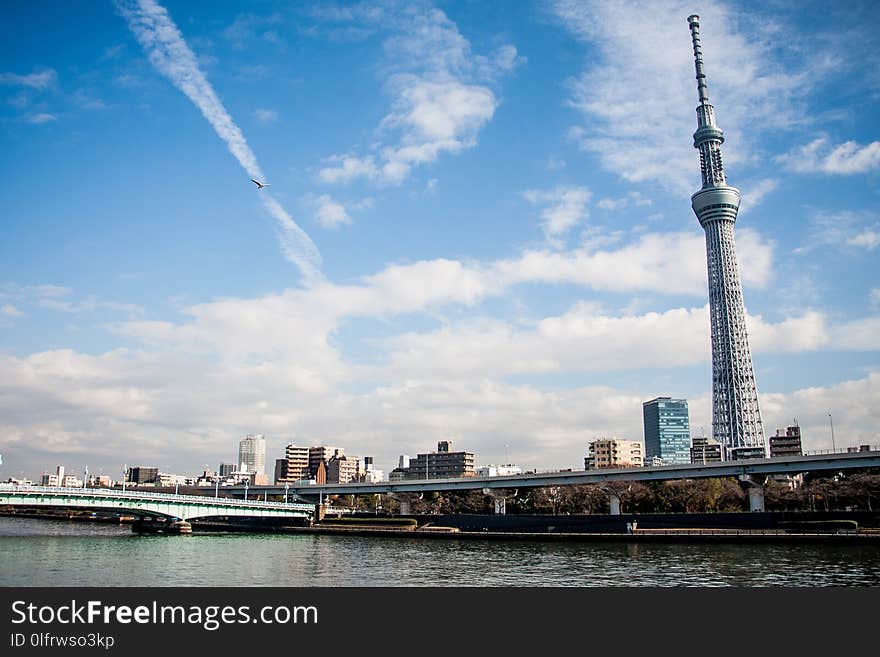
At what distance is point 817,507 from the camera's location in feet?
285

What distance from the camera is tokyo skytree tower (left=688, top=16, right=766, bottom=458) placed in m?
156

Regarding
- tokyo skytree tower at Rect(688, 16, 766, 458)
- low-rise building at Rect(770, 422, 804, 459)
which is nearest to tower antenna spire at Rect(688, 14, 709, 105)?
tokyo skytree tower at Rect(688, 16, 766, 458)

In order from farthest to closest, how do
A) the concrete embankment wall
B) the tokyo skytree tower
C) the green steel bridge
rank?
the tokyo skytree tower < the green steel bridge < the concrete embankment wall

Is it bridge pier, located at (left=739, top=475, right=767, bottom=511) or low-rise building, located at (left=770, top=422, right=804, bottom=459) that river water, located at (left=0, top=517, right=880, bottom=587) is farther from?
low-rise building, located at (left=770, top=422, right=804, bottom=459)

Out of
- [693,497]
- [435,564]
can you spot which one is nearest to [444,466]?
[693,497]

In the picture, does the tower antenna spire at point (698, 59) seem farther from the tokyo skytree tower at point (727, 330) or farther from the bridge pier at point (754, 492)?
the bridge pier at point (754, 492)

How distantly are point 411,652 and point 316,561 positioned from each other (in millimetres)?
36187

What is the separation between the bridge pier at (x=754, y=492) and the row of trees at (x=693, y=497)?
3319 millimetres

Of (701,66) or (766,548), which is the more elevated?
(701,66)

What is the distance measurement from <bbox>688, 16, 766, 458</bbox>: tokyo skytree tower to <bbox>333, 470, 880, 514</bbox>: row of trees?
182ft

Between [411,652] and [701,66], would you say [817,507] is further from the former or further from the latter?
[701,66]

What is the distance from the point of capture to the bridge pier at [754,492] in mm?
84375

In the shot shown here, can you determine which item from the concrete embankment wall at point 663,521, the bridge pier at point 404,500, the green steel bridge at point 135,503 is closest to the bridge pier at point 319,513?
the green steel bridge at point 135,503

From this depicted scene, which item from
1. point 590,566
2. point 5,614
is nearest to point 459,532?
point 590,566
